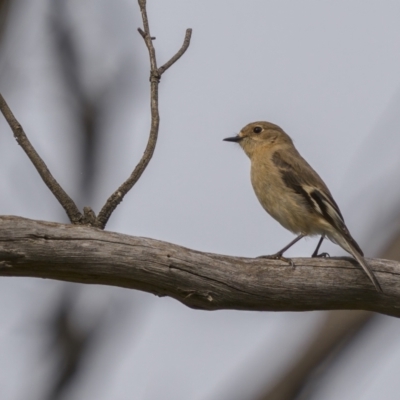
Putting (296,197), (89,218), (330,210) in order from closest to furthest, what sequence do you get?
1. (89,218)
2. (330,210)
3. (296,197)

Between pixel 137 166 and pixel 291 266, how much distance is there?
50.4 inches

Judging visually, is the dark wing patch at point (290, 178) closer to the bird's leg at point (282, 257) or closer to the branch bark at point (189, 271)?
the bird's leg at point (282, 257)

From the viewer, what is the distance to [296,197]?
6949 mm

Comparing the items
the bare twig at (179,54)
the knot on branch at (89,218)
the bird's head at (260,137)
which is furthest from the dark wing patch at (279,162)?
the knot on branch at (89,218)

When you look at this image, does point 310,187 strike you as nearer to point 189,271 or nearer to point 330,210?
point 330,210

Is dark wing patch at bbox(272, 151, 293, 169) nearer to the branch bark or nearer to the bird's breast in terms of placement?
the bird's breast

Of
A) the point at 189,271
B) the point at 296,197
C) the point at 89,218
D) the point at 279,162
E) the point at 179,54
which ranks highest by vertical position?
Answer: the point at 179,54

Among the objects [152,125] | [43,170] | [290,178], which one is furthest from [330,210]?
[43,170]

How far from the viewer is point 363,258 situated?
5809mm

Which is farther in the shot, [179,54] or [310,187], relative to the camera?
[310,187]

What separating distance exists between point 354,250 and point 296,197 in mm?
1166

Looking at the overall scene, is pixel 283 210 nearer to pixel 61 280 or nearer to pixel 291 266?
pixel 291 266

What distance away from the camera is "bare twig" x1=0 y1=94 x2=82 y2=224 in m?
4.95

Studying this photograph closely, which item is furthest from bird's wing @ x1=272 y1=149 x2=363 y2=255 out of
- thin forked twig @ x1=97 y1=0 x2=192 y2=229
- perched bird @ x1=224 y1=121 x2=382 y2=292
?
thin forked twig @ x1=97 y1=0 x2=192 y2=229
